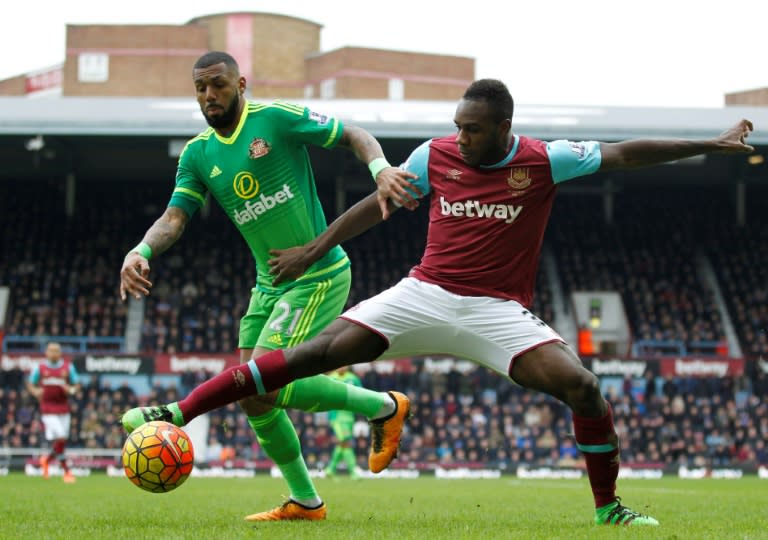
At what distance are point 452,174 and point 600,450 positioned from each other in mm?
1763

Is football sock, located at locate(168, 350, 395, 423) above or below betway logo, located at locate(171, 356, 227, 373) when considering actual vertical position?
above

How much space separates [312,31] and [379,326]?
2068 inches

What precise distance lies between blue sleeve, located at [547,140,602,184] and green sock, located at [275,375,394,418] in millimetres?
1917

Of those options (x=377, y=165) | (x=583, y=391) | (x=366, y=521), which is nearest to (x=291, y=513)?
(x=366, y=521)

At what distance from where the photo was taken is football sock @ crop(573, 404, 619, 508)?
20.5 feet

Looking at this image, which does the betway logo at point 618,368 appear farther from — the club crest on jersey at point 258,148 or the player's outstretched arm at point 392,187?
the player's outstretched arm at point 392,187

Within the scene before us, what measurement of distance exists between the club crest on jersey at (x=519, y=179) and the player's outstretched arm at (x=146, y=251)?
2037 millimetres

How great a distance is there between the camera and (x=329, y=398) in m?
7.11

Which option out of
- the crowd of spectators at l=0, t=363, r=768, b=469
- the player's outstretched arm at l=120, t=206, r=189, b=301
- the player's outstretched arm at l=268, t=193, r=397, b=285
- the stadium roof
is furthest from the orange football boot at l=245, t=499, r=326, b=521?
the stadium roof

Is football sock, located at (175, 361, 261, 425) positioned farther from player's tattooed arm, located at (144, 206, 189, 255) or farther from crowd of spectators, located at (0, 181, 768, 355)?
crowd of spectators, located at (0, 181, 768, 355)

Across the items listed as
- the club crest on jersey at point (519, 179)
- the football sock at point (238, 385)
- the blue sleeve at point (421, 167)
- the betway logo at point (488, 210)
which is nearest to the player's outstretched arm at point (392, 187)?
the blue sleeve at point (421, 167)

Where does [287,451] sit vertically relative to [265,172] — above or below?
below

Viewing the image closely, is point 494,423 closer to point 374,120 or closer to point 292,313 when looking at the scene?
point 374,120

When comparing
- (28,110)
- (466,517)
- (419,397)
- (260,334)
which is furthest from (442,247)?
(28,110)
